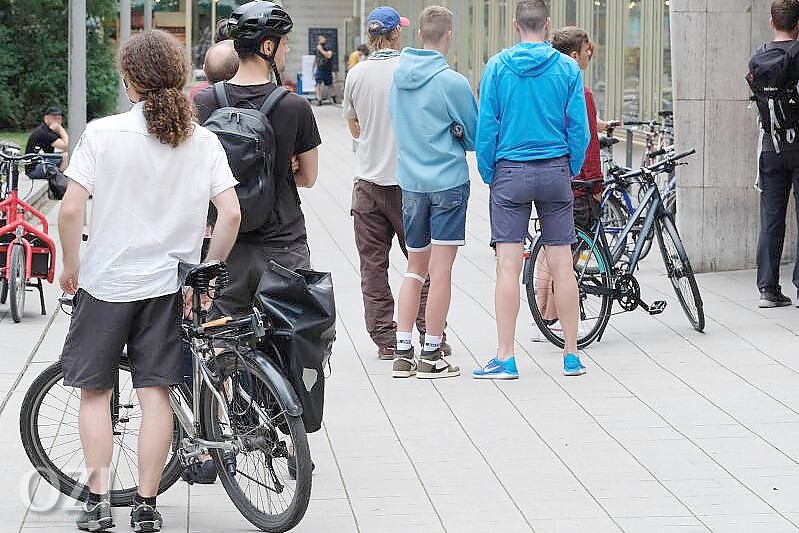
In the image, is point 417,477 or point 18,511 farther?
point 417,477

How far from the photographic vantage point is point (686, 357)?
8047 millimetres

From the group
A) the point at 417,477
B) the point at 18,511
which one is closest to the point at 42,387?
the point at 18,511

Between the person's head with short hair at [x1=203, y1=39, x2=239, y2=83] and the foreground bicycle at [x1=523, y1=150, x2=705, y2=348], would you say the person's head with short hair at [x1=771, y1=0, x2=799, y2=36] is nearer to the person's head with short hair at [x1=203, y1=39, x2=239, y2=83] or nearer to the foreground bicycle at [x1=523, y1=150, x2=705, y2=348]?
the foreground bicycle at [x1=523, y1=150, x2=705, y2=348]

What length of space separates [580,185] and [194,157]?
391 cm

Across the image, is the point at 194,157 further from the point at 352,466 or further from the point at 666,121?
the point at 666,121

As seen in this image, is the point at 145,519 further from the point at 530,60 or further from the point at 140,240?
the point at 530,60

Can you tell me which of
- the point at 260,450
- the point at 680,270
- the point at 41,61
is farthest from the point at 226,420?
the point at 41,61

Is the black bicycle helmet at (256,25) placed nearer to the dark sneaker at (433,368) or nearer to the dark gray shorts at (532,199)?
the dark gray shorts at (532,199)

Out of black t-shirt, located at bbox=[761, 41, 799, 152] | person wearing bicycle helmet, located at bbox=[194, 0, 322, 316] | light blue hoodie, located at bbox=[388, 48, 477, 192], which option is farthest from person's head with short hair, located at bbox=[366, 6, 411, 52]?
black t-shirt, located at bbox=[761, 41, 799, 152]

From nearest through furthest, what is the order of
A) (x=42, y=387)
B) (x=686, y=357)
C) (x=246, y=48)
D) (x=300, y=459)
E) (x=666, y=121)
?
(x=300, y=459) → (x=42, y=387) → (x=246, y=48) → (x=686, y=357) → (x=666, y=121)

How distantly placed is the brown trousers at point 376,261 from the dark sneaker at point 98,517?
334 centimetres

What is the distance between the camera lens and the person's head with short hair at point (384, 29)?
8.02m

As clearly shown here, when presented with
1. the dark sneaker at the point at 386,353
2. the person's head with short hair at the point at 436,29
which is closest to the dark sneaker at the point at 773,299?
the dark sneaker at the point at 386,353

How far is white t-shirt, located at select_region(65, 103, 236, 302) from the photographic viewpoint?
4727 millimetres
